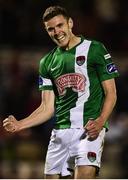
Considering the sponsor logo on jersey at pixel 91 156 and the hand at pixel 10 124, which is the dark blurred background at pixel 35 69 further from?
the sponsor logo on jersey at pixel 91 156

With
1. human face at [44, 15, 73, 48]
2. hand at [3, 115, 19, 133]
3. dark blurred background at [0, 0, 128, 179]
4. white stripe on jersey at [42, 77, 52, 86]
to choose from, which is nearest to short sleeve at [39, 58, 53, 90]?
white stripe on jersey at [42, 77, 52, 86]

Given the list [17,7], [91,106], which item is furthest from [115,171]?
[91,106]

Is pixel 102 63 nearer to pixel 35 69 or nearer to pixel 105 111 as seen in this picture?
pixel 105 111

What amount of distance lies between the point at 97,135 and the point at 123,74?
4974mm

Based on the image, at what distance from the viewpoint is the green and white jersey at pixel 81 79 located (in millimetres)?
5965

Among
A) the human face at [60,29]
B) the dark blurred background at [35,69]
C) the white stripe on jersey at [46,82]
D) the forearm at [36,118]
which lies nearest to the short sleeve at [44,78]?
the white stripe on jersey at [46,82]

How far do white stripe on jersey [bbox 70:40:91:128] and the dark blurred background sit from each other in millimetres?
2999

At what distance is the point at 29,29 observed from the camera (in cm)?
1170

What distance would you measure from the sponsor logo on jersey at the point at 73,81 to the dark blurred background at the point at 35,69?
9.84 feet

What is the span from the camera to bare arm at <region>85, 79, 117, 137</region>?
5766mm

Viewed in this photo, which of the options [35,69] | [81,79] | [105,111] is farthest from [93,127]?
[35,69]

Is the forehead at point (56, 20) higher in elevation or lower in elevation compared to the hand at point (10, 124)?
higher

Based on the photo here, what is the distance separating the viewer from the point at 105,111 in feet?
19.0

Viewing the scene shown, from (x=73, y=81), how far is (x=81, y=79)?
7cm
